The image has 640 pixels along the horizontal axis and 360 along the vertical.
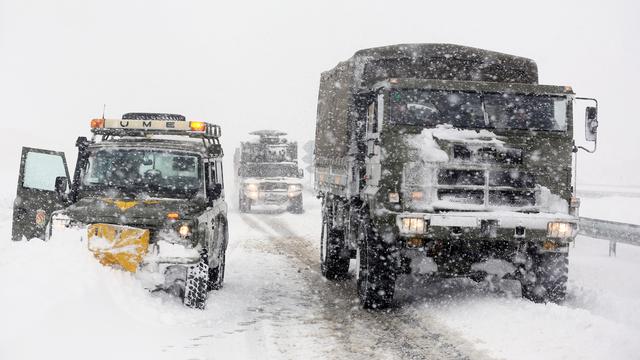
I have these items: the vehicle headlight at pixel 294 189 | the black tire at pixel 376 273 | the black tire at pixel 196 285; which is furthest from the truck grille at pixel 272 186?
the black tire at pixel 196 285

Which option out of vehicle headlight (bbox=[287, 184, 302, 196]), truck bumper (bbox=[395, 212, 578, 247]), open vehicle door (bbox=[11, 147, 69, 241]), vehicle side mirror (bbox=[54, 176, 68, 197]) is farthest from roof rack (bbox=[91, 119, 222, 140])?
vehicle headlight (bbox=[287, 184, 302, 196])

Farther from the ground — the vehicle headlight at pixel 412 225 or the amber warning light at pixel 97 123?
the amber warning light at pixel 97 123

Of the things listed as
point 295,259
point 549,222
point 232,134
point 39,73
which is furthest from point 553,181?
point 39,73

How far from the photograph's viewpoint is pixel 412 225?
895 cm

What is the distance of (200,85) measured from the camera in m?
155

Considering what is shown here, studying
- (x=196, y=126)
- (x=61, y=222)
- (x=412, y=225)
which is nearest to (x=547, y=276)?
(x=412, y=225)

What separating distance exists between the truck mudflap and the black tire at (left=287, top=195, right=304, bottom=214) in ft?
67.3

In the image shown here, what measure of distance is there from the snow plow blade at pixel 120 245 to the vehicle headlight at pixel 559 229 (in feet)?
15.1

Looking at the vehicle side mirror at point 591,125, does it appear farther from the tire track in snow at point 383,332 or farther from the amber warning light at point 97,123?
the amber warning light at point 97,123

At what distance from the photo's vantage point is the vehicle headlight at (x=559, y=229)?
904 cm

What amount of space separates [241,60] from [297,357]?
7330 inches

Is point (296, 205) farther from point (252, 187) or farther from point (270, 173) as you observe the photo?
point (252, 187)

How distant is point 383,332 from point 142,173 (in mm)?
3716

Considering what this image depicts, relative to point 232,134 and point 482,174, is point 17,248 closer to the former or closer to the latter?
point 482,174
